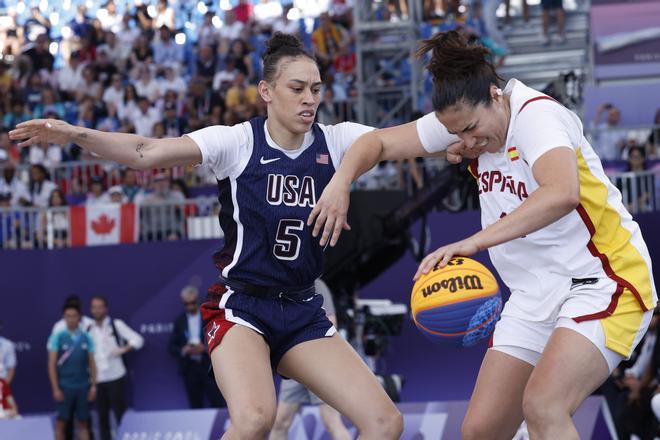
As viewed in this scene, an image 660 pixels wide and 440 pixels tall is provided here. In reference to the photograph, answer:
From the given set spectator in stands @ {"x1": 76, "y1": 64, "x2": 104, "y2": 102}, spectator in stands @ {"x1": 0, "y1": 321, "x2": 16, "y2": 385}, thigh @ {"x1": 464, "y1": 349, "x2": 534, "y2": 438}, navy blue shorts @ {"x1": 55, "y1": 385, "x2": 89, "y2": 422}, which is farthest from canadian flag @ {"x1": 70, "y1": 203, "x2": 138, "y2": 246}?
thigh @ {"x1": 464, "y1": 349, "x2": 534, "y2": 438}

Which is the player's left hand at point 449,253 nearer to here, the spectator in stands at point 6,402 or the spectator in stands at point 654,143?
the spectator in stands at point 6,402

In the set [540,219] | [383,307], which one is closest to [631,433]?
[383,307]

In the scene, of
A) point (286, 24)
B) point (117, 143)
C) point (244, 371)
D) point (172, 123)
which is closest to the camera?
point (244, 371)

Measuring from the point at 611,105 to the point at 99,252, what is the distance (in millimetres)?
6841

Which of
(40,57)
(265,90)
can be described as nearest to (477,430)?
(265,90)

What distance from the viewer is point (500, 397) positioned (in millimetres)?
5039

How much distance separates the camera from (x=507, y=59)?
1686cm

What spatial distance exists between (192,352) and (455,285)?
27.5ft

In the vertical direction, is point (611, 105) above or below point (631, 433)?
above

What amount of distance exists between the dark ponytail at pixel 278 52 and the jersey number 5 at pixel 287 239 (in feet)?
2.44

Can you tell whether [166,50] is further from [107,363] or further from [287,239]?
[287,239]

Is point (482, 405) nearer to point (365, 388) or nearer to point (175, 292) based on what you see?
point (365, 388)

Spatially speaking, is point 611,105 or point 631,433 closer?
point 631,433

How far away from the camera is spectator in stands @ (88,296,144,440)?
13.1m
